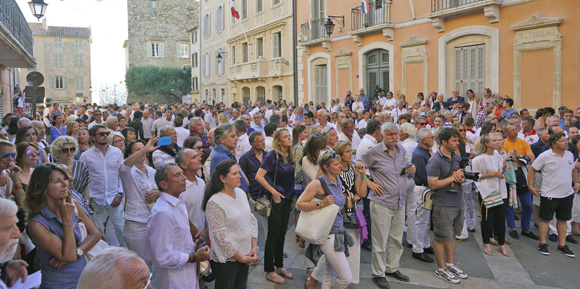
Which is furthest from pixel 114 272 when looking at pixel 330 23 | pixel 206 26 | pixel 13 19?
pixel 206 26

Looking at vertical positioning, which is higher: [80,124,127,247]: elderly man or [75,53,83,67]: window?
[75,53,83,67]: window

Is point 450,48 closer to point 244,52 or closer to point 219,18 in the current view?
point 244,52

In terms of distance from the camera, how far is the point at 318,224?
4.40 metres

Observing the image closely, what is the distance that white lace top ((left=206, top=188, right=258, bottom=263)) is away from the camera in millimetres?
3820

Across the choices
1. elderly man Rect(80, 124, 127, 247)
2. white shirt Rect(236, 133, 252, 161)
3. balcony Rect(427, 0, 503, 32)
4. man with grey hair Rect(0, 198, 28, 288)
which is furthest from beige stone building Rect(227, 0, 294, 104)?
man with grey hair Rect(0, 198, 28, 288)

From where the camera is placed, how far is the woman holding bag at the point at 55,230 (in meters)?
3.04

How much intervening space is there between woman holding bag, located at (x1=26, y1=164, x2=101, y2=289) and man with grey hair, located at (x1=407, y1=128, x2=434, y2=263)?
13.7ft

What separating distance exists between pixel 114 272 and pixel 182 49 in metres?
57.4

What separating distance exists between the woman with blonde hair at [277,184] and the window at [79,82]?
2524 inches

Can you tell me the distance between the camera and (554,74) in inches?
483

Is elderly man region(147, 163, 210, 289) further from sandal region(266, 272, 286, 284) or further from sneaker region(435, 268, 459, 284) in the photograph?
sneaker region(435, 268, 459, 284)

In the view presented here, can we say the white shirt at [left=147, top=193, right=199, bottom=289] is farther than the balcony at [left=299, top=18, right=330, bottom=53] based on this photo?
No

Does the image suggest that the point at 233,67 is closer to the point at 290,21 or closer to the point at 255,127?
the point at 290,21

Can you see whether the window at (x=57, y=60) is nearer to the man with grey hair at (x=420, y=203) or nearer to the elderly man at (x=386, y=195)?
the man with grey hair at (x=420, y=203)
